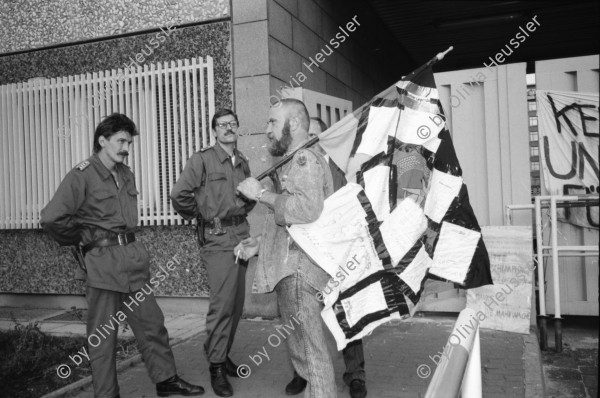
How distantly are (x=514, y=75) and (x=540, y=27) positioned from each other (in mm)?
9593

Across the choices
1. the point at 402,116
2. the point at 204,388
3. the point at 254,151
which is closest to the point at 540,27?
the point at 254,151

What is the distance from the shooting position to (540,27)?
14289 millimetres

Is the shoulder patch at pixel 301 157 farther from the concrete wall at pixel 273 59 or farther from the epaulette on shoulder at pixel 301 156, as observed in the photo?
the concrete wall at pixel 273 59

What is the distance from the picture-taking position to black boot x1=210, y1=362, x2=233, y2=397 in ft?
13.8

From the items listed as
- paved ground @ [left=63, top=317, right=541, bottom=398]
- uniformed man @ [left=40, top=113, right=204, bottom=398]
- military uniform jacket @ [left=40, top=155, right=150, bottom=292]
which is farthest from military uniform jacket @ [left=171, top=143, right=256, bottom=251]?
paved ground @ [left=63, top=317, right=541, bottom=398]

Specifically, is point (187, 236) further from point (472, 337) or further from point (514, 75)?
point (472, 337)

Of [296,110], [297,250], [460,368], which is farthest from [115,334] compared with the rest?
[460,368]

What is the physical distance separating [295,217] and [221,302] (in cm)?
152

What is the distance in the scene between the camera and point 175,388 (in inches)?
166

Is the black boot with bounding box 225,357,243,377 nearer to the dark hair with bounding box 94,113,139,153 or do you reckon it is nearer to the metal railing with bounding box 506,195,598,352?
the dark hair with bounding box 94,113,139,153

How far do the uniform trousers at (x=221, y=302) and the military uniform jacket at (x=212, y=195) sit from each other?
0.10 m

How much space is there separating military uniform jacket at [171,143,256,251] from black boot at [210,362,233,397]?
90 cm

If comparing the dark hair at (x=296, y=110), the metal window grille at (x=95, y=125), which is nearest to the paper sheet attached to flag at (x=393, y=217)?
the dark hair at (x=296, y=110)

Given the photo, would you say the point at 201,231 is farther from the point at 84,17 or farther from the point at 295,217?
the point at 84,17
